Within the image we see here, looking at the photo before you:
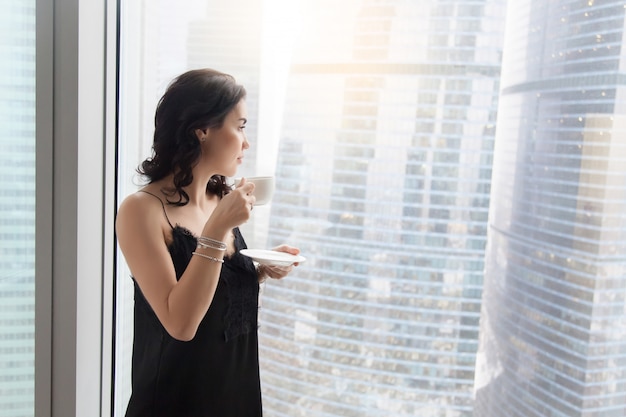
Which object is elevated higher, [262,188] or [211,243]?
[262,188]

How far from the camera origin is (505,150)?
1320 millimetres

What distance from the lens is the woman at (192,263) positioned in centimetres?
108

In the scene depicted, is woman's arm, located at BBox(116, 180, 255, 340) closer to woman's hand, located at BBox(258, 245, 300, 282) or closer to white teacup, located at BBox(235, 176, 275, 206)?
white teacup, located at BBox(235, 176, 275, 206)

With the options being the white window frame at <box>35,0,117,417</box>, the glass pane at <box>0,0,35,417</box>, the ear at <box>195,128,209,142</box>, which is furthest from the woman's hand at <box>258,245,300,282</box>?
the glass pane at <box>0,0,35,417</box>

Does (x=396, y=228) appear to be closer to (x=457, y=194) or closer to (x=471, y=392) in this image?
(x=457, y=194)

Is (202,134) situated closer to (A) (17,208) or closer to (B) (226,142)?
(B) (226,142)

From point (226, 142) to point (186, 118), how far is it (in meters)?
0.10

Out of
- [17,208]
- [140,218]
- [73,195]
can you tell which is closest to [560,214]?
[140,218]

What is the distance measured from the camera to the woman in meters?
1.08

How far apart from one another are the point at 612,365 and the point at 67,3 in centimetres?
151

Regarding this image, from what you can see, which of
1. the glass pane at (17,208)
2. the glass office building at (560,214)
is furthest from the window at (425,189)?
the glass pane at (17,208)

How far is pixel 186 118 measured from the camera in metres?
1.15

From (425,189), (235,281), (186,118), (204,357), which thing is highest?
(186,118)

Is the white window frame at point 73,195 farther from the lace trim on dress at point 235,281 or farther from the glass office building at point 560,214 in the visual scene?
the glass office building at point 560,214
